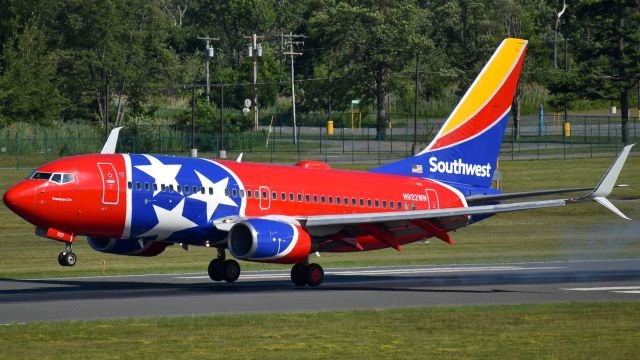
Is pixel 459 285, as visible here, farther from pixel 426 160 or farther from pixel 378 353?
pixel 378 353

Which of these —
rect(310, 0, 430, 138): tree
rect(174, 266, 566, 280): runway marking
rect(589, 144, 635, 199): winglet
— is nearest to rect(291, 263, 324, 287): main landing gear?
rect(174, 266, 566, 280): runway marking

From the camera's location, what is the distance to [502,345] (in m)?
26.1

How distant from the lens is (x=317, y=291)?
38875 mm

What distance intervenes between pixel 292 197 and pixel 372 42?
3979 inches

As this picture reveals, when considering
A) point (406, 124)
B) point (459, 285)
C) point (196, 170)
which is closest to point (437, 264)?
point (459, 285)

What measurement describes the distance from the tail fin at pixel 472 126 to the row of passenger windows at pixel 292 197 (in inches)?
90.1

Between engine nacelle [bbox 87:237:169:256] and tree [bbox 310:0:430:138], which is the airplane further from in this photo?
tree [bbox 310:0:430:138]

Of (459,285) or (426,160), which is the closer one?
(459,285)

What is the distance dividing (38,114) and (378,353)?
336 ft

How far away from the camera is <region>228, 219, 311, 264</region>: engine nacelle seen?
37500mm

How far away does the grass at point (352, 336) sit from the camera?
24969mm

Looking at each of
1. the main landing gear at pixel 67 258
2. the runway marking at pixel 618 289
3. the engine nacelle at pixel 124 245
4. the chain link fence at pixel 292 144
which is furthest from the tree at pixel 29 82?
the runway marking at pixel 618 289

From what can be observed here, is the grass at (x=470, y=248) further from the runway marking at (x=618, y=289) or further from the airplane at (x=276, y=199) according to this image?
the runway marking at (x=618, y=289)

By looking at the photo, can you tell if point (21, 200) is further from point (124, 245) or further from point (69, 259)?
point (124, 245)
